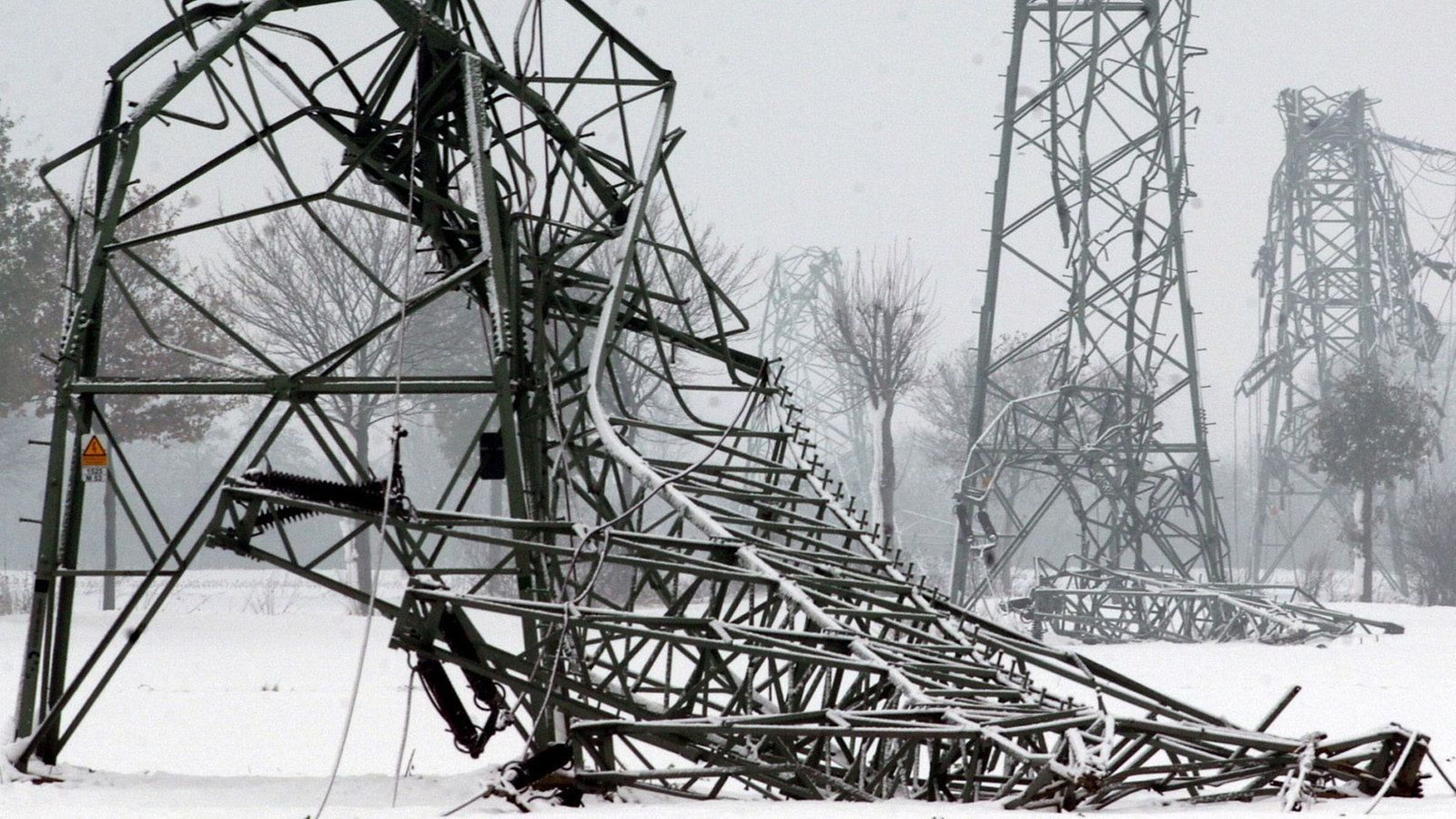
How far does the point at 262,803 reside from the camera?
8.12 meters

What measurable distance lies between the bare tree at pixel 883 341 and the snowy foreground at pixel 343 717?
888 centimetres

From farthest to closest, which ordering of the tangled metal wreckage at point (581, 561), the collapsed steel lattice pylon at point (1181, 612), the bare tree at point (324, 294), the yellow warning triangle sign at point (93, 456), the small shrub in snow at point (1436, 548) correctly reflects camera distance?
the small shrub in snow at point (1436, 548), the bare tree at point (324, 294), the collapsed steel lattice pylon at point (1181, 612), the yellow warning triangle sign at point (93, 456), the tangled metal wreckage at point (581, 561)

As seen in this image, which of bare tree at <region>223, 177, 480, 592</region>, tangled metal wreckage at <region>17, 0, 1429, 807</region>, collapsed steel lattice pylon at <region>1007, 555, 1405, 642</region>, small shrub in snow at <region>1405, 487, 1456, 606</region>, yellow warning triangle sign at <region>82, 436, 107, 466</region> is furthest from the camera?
small shrub in snow at <region>1405, 487, 1456, 606</region>

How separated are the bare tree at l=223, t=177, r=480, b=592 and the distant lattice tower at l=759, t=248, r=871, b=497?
11.6m

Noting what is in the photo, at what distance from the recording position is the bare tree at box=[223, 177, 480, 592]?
26750 millimetres

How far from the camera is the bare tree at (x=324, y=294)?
26750 millimetres

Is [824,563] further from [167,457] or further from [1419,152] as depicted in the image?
[167,457]

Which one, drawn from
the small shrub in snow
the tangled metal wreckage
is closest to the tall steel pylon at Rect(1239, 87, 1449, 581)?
the small shrub in snow

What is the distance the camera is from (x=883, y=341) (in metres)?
28.8

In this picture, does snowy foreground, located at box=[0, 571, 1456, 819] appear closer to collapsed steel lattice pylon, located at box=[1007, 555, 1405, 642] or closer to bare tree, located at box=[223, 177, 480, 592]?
collapsed steel lattice pylon, located at box=[1007, 555, 1405, 642]

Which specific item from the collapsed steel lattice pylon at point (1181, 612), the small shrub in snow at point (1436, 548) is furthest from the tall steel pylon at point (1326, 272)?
the collapsed steel lattice pylon at point (1181, 612)

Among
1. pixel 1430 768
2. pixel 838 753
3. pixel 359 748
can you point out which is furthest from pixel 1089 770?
pixel 359 748

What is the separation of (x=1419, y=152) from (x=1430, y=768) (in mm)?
36279

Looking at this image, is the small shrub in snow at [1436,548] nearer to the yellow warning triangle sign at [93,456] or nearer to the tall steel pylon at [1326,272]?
the tall steel pylon at [1326,272]
